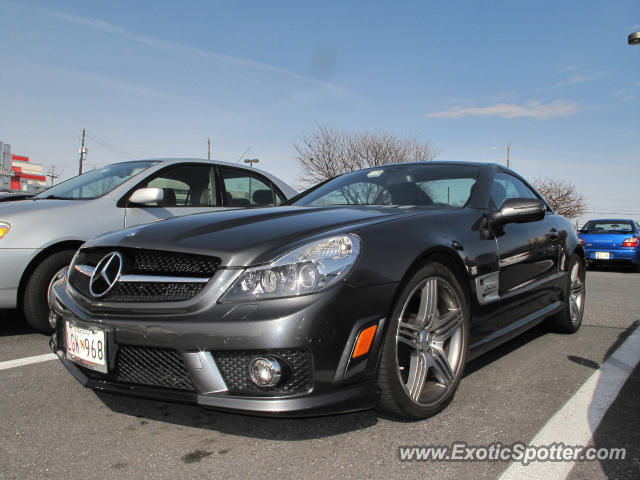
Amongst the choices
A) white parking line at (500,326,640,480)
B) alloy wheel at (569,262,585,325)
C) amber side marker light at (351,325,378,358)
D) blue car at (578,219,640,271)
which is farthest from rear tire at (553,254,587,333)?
blue car at (578,219,640,271)

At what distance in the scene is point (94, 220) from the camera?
162 inches

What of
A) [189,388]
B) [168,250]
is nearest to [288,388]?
[189,388]

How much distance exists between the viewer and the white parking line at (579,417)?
1882 millimetres

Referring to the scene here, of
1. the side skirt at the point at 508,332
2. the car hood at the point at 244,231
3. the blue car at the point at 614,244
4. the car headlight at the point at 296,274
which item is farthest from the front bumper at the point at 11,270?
the blue car at the point at 614,244

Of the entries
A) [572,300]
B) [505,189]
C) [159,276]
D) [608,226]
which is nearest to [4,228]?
[159,276]

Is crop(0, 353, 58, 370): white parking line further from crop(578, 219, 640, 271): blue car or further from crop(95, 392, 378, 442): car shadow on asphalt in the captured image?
crop(578, 219, 640, 271): blue car

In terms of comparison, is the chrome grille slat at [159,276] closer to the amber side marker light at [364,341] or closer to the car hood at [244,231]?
the car hood at [244,231]

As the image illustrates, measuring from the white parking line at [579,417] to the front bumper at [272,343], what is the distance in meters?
0.65

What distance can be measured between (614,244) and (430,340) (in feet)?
37.2

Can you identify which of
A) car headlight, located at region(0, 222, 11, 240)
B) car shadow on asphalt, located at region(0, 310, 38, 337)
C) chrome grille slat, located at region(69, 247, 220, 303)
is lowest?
car shadow on asphalt, located at region(0, 310, 38, 337)

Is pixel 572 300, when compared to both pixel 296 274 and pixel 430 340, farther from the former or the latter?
pixel 296 274

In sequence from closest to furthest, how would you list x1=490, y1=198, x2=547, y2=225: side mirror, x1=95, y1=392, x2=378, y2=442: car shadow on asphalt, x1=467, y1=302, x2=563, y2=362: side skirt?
x1=95, y1=392, x2=378, y2=442: car shadow on asphalt < x1=467, y1=302, x2=563, y2=362: side skirt < x1=490, y1=198, x2=547, y2=225: side mirror

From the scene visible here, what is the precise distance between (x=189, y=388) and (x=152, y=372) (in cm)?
18

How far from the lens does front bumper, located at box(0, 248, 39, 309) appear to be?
363cm
